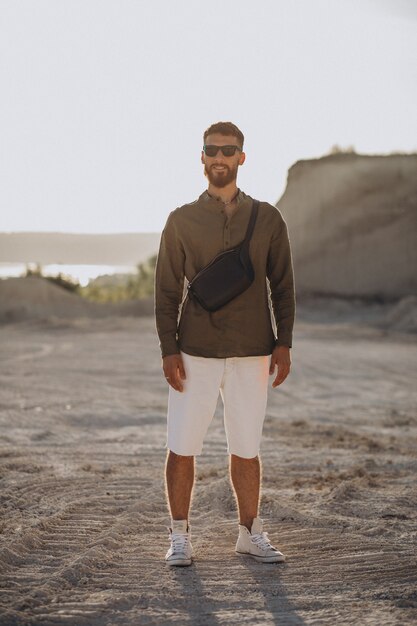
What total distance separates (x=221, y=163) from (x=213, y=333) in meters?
0.80

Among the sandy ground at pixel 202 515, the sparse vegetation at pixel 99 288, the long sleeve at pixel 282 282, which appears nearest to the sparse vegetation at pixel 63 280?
the sparse vegetation at pixel 99 288

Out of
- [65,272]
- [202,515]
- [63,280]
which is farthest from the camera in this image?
[65,272]

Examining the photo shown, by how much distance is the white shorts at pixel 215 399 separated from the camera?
450 centimetres

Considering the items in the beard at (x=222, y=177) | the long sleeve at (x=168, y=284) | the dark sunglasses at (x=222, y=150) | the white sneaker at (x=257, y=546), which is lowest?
the white sneaker at (x=257, y=546)

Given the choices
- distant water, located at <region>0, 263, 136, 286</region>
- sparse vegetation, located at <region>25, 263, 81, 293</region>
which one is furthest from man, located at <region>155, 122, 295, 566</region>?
sparse vegetation, located at <region>25, 263, 81, 293</region>

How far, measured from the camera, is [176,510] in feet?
15.2

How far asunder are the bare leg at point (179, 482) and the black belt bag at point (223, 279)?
2.42 ft

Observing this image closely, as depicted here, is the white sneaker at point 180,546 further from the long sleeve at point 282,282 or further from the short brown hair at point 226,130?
the short brown hair at point 226,130

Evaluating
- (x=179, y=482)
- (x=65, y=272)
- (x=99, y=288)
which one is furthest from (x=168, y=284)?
(x=99, y=288)

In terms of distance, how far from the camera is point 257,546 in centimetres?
464

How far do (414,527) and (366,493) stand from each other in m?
1.02

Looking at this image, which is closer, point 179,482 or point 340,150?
point 179,482

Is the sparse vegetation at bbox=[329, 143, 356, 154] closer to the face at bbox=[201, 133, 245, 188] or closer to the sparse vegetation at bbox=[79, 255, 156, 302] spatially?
the sparse vegetation at bbox=[79, 255, 156, 302]

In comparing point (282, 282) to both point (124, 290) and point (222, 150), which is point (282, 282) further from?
point (124, 290)
